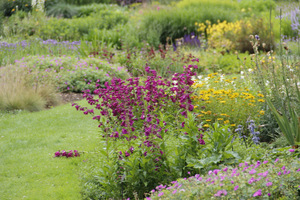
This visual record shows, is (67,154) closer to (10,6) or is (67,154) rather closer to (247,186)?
(247,186)

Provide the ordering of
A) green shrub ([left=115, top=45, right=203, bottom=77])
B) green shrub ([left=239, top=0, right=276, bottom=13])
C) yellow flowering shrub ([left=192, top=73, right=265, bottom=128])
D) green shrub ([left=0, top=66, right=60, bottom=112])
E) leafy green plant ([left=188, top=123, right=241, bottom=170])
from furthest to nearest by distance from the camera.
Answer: green shrub ([left=239, top=0, right=276, bottom=13]), green shrub ([left=115, top=45, right=203, bottom=77]), green shrub ([left=0, top=66, right=60, bottom=112]), yellow flowering shrub ([left=192, top=73, right=265, bottom=128]), leafy green plant ([left=188, top=123, right=241, bottom=170])

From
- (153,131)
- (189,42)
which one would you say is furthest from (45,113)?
(189,42)

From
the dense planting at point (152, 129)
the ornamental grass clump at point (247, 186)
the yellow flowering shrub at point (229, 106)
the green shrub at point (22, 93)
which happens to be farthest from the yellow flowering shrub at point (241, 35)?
the ornamental grass clump at point (247, 186)

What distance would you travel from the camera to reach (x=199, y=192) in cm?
260

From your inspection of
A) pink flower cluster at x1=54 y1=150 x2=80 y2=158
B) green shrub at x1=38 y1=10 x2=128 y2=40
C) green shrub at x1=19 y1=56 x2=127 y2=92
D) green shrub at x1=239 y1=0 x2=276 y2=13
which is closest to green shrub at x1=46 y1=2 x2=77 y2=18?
green shrub at x1=38 y1=10 x2=128 y2=40

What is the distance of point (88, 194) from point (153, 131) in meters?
1.02

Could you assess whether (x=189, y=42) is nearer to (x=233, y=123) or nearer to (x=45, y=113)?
(x=45, y=113)

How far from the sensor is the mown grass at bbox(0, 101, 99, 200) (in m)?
3.98

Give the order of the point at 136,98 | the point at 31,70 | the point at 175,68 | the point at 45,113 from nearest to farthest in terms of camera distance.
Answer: the point at 136,98 → the point at 45,113 → the point at 31,70 → the point at 175,68

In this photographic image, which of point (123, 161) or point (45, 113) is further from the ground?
point (123, 161)

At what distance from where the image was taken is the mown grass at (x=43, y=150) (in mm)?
3979

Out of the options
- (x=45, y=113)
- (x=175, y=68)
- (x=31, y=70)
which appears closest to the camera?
(x=45, y=113)

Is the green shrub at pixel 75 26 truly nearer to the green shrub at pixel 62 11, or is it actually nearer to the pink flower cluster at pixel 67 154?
the green shrub at pixel 62 11

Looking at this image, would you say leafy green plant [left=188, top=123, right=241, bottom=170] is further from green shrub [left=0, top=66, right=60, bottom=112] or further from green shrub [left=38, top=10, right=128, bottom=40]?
green shrub [left=38, top=10, right=128, bottom=40]
